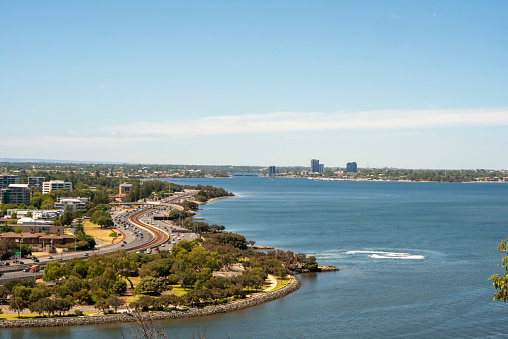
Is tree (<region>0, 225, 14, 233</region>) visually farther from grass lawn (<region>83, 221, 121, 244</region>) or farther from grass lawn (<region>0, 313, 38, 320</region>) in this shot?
grass lawn (<region>0, 313, 38, 320</region>)

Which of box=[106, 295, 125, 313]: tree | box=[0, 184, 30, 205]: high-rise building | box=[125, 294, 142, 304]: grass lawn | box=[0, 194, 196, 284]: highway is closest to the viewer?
box=[106, 295, 125, 313]: tree

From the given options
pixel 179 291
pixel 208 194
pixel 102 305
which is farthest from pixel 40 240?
pixel 208 194

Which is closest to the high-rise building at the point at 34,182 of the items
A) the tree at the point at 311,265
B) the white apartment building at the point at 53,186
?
the white apartment building at the point at 53,186

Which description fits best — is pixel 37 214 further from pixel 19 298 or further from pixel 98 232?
pixel 19 298

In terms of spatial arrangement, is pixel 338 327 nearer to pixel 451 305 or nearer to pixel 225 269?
pixel 451 305

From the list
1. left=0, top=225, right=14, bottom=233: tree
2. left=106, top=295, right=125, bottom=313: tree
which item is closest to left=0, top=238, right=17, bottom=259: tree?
left=0, top=225, right=14, bottom=233: tree

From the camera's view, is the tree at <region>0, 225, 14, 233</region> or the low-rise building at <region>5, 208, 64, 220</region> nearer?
the tree at <region>0, 225, 14, 233</region>
